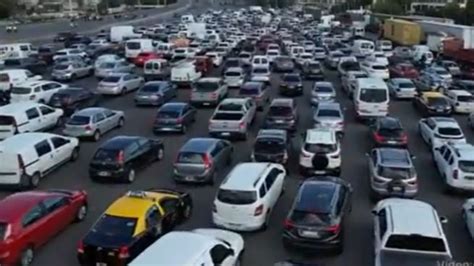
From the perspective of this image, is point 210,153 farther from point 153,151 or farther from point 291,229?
point 291,229

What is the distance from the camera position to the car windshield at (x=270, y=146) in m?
22.5

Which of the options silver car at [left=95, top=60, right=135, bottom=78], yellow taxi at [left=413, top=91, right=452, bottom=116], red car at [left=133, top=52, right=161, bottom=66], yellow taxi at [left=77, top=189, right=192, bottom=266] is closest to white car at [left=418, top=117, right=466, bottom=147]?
yellow taxi at [left=413, top=91, right=452, bottom=116]

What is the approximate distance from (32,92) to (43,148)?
11.8 metres

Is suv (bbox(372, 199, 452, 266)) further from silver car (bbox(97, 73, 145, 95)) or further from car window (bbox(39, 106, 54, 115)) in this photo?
silver car (bbox(97, 73, 145, 95))

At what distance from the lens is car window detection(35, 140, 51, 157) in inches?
843

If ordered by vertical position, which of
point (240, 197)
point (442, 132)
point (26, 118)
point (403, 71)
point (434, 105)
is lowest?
point (403, 71)

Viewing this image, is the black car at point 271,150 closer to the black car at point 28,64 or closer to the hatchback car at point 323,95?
the hatchback car at point 323,95

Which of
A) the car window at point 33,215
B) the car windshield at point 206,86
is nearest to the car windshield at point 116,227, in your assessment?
the car window at point 33,215

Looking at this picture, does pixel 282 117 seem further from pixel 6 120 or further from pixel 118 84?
pixel 118 84

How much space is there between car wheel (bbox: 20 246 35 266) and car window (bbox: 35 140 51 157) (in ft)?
22.3

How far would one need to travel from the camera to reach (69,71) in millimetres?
42656

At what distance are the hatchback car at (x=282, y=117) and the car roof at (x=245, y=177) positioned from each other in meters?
8.60

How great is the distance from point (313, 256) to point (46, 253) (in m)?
6.81

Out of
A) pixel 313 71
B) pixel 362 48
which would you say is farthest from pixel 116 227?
pixel 362 48
